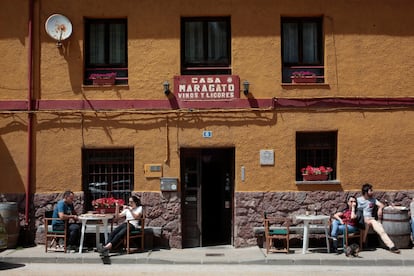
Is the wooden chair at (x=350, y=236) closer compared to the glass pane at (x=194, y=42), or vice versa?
the wooden chair at (x=350, y=236)

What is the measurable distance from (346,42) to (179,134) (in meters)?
4.68

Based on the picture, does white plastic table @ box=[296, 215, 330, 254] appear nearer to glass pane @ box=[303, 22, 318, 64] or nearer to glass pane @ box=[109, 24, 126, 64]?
glass pane @ box=[303, 22, 318, 64]

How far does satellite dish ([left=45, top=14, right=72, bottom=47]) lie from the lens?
1412 centimetres

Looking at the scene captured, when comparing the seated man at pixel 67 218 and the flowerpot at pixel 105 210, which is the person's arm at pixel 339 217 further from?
the seated man at pixel 67 218

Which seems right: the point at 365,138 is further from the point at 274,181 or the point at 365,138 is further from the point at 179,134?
the point at 179,134

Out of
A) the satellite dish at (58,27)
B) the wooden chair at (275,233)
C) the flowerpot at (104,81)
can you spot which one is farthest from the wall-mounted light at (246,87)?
the satellite dish at (58,27)

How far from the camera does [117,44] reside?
574 inches

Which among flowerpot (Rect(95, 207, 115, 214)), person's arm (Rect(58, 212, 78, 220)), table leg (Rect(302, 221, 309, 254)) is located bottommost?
table leg (Rect(302, 221, 309, 254))

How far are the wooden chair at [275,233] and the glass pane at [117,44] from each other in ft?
17.5

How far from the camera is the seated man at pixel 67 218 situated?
43.0 ft

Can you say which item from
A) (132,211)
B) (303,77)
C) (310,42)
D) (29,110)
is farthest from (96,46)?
(310,42)

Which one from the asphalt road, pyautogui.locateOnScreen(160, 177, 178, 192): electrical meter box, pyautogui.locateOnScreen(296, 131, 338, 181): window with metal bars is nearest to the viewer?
the asphalt road

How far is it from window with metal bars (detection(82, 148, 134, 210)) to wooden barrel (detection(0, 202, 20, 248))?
169 centimetres

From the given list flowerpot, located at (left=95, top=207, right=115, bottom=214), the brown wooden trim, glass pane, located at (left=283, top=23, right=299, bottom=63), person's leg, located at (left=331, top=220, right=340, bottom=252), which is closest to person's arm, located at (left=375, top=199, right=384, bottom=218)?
person's leg, located at (left=331, top=220, right=340, bottom=252)
